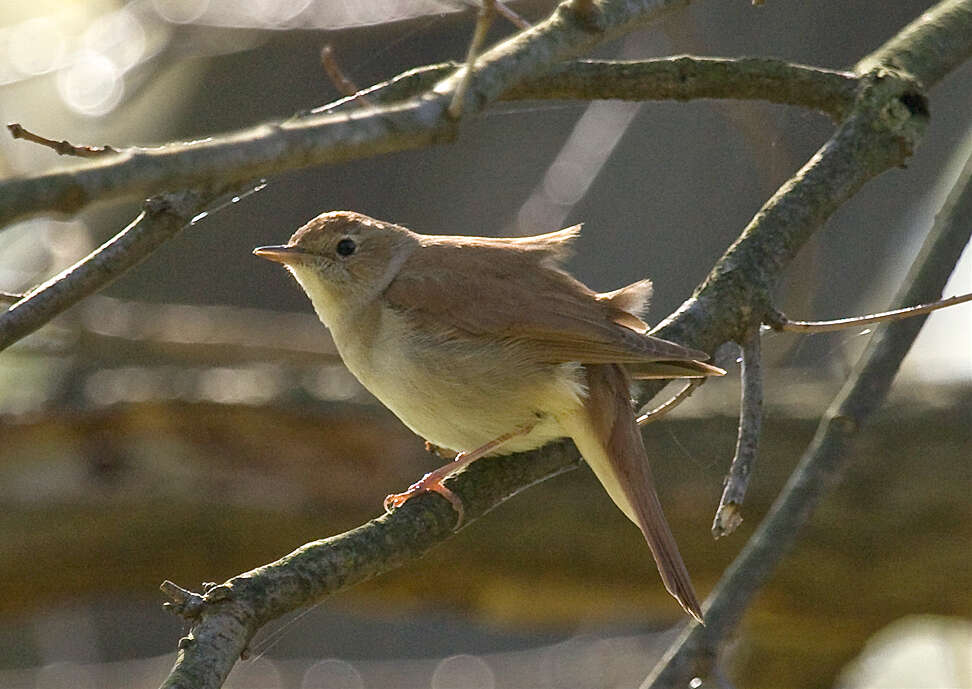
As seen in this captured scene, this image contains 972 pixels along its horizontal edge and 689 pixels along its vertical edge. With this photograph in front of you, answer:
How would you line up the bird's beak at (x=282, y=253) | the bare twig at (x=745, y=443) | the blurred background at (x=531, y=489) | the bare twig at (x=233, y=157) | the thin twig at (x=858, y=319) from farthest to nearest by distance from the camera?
the blurred background at (x=531, y=489) < the bird's beak at (x=282, y=253) < the thin twig at (x=858, y=319) < the bare twig at (x=745, y=443) < the bare twig at (x=233, y=157)

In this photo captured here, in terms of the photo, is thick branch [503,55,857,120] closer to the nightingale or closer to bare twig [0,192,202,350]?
the nightingale

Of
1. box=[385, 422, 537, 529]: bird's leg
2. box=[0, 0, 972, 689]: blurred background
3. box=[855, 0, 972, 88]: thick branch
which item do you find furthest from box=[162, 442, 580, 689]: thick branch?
box=[855, 0, 972, 88]: thick branch

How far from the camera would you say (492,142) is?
6887mm

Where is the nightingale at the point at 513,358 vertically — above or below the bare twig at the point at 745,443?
above

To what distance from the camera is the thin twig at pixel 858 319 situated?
2496 millimetres

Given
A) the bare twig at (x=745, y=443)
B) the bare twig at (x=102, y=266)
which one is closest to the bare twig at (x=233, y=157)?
the bare twig at (x=102, y=266)

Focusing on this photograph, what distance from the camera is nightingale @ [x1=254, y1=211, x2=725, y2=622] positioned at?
9.48 feet

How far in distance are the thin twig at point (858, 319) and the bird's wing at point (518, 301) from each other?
0.33 meters

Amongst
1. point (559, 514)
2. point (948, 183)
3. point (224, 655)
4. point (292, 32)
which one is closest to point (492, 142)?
point (292, 32)

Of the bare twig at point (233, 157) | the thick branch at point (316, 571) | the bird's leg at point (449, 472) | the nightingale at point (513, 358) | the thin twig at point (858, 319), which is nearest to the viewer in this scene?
the bare twig at point (233, 157)

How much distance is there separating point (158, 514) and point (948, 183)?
3491 mm

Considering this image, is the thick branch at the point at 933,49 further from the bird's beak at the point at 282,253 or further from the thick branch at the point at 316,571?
the bird's beak at the point at 282,253

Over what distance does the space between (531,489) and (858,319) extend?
185 centimetres

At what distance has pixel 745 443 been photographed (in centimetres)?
242
